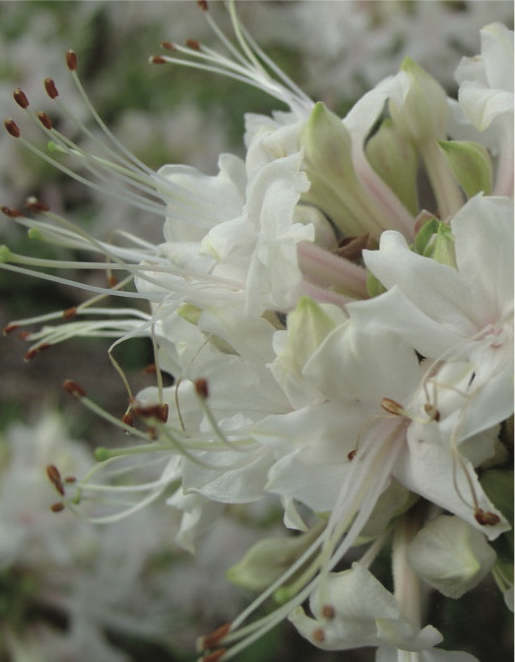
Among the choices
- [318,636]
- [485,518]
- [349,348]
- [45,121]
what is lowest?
[318,636]

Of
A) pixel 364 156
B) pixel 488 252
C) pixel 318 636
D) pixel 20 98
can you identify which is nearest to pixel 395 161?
pixel 364 156

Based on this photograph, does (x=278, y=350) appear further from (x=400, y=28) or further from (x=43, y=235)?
(x=400, y=28)

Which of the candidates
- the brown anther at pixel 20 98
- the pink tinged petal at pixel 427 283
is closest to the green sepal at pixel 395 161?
the pink tinged petal at pixel 427 283

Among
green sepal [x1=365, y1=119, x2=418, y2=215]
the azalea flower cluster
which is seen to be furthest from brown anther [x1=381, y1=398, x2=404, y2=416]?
green sepal [x1=365, y1=119, x2=418, y2=215]

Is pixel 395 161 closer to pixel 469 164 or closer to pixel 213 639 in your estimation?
pixel 469 164

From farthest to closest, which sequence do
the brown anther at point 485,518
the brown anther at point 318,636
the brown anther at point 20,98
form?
the brown anther at point 20,98 < the brown anther at point 318,636 < the brown anther at point 485,518

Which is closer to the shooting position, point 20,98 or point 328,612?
point 328,612

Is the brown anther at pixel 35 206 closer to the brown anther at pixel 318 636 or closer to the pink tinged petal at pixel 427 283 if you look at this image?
the pink tinged petal at pixel 427 283
